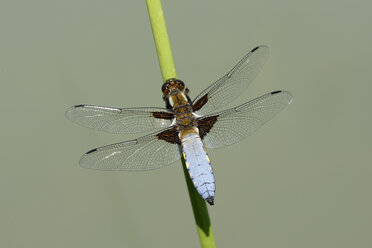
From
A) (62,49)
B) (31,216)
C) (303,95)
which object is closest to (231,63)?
(303,95)

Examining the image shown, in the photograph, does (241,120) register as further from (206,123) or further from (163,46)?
(163,46)

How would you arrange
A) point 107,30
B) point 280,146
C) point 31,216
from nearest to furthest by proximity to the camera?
point 31,216 → point 280,146 → point 107,30

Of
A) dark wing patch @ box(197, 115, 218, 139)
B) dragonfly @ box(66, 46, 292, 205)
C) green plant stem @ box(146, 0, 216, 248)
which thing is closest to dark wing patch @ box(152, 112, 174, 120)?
dragonfly @ box(66, 46, 292, 205)

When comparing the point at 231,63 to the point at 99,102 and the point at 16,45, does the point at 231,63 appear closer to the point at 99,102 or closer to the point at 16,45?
the point at 99,102

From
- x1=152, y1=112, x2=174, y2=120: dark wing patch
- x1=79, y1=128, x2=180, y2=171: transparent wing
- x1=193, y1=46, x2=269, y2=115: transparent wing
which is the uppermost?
x1=193, y1=46, x2=269, y2=115: transparent wing

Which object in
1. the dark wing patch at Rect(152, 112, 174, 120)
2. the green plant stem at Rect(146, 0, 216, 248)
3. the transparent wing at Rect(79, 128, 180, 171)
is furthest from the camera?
the dark wing patch at Rect(152, 112, 174, 120)

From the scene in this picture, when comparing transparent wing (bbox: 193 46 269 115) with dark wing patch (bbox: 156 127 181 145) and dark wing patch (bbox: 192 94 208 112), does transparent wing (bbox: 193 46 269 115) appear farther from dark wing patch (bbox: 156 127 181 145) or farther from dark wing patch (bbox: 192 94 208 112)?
dark wing patch (bbox: 156 127 181 145)
